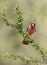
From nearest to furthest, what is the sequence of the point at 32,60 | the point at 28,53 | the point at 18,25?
the point at 18,25 < the point at 32,60 < the point at 28,53

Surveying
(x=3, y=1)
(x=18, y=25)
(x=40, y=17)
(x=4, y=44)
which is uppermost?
(x=18, y=25)

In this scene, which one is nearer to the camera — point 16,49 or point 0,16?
point 0,16

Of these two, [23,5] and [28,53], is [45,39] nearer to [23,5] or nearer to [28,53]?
[28,53]

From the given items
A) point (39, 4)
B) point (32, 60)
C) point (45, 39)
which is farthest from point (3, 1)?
point (32, 60)

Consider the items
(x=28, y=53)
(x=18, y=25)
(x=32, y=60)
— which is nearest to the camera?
(x=18, y=25)

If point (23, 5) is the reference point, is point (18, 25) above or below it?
above

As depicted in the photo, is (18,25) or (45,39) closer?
(18,25)

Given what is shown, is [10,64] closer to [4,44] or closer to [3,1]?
[4,44]

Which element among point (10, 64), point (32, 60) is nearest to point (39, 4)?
point (10, 64)

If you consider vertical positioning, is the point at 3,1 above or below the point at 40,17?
above
